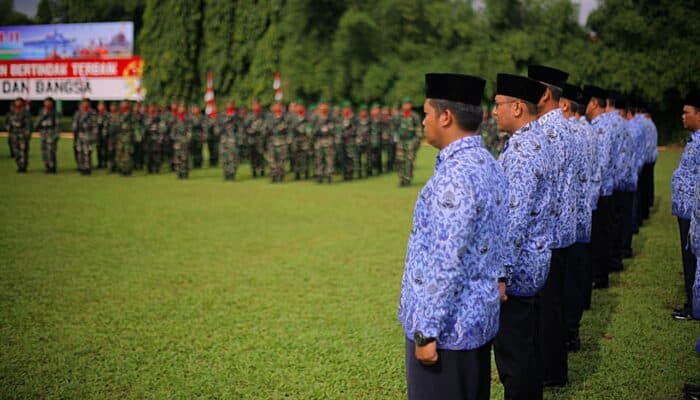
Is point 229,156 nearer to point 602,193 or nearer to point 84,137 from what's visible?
point 84,137

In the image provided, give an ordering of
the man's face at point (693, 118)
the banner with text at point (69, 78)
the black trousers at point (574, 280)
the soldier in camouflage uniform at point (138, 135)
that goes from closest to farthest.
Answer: the black trousers at point (574, 280), the man's face at point (693, 118), the soldier in camouflage uniform at point (138, 135), the banner with text at point (69, 78)

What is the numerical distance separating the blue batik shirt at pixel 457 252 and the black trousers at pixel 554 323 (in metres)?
1.58

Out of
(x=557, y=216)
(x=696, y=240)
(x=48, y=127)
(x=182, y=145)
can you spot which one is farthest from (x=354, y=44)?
(x=696, y=240)

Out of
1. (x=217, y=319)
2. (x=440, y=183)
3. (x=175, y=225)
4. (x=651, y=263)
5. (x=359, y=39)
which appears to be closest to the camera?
(x=440, y=183)

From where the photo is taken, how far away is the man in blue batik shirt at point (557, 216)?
3.97 metres

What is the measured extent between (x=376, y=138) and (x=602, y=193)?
41.2 feet

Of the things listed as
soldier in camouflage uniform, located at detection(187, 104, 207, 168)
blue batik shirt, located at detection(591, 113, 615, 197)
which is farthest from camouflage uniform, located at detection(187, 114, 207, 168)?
blue batik shirt, located at detection(591, 113, 615, 197)

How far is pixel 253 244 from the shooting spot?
9.48m

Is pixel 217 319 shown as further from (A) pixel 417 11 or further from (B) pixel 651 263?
(A) pixel 417 11

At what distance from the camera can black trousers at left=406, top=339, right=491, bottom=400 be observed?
261 centimetres

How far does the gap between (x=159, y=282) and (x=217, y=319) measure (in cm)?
161

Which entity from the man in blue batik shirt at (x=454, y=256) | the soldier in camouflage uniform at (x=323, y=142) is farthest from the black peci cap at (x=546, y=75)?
the soldier in camouflage uniform at (x=323, y=142)

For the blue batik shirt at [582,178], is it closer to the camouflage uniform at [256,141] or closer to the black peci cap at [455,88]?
the black peci cap at [455,88]

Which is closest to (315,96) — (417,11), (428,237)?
(417,11)
